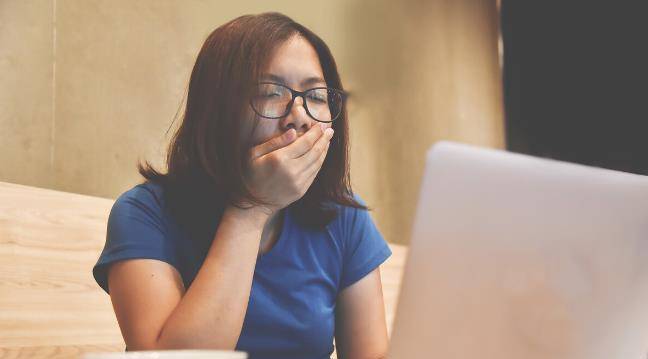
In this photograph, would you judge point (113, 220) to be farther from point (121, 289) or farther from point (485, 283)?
point (485, 283)

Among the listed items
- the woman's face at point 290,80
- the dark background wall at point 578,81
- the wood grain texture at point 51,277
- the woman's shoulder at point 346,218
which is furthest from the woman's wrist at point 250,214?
the dark background wall at point 578,81

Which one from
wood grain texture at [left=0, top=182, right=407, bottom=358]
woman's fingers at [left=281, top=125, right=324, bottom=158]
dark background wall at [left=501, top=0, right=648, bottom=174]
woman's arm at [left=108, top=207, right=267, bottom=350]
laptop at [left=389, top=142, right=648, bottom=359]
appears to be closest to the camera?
laptop at [left=389, top=142, right=648, bottom=359]

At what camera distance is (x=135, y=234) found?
0.89 metres

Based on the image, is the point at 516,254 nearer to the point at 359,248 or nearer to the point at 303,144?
the point at 303,144

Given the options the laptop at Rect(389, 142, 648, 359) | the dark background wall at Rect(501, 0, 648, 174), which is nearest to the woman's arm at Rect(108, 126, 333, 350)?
the laptop at Rect(389, 142, 648, 359)

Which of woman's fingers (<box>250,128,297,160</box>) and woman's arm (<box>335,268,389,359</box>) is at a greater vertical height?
woman's fingers (<box>250,128,297,160</box>)

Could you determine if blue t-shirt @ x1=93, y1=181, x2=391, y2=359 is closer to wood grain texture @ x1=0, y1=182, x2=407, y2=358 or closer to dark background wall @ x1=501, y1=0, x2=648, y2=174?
wood grain texture @ x1=0, y1=182, x2=407, y2=358

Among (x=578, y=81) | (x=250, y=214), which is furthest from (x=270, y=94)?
(x=578, y=81)

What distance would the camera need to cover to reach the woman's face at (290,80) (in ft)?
3.10

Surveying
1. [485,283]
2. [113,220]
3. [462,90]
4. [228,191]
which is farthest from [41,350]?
[462,90]

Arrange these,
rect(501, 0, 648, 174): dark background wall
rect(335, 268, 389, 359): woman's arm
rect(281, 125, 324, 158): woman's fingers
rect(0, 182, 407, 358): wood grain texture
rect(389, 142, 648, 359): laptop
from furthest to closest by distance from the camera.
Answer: rect(501, 0, 648, 174): dark background wall → rect(0, 182, 407, 358): wood grain texture → rect(335, 268, 389, 359): woman's arm → rect(281, 125, 324, 158): woman's fingers → rect(389, 142, 648, 359): laptop

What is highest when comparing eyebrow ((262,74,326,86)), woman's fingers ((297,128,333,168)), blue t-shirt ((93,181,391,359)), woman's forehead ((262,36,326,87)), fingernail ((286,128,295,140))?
woman's forehead ((262,36,326,87))

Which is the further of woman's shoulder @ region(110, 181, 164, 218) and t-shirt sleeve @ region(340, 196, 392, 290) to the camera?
t-shirt sleeve @ region(340, 196, 392, 290)

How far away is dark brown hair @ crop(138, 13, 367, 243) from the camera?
37.2 inches
